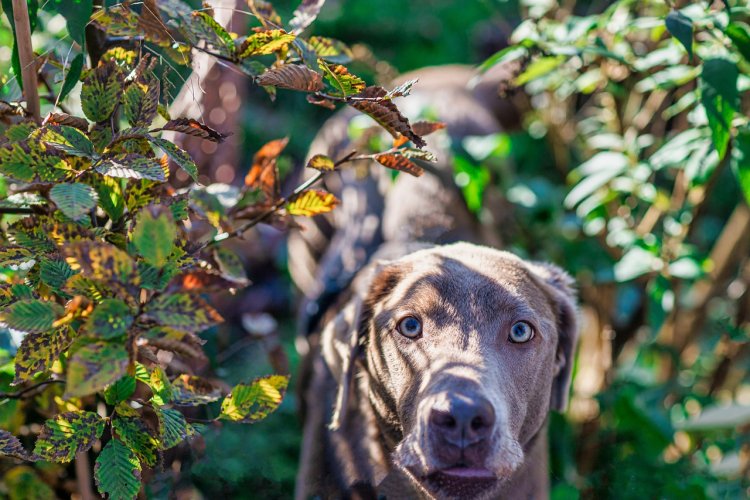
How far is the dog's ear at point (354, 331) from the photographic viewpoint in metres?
2.46

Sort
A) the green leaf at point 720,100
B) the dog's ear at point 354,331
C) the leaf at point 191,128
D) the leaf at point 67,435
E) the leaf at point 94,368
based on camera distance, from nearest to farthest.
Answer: the leaf at point 94,368 → the leaf at point 67,435 → the leaf at point 191,128 → the green leaf at point 720,100 → the dog's ear at point 354,331

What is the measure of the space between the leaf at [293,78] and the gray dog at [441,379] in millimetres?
821

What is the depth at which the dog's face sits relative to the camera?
1914 millimetres

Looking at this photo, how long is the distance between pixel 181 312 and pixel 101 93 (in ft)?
1.90

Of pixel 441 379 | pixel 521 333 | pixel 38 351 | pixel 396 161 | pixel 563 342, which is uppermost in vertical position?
pixel 396 161

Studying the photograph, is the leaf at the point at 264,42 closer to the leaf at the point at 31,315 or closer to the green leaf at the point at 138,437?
the leaf at the point at 31,315

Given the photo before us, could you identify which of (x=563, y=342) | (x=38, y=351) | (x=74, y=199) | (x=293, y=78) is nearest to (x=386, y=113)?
(x=293, y=78)

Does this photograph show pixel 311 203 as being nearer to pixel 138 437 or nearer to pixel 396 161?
pixel 396 161

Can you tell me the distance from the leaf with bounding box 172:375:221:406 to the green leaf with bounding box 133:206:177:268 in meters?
0.40

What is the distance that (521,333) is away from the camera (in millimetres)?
2258

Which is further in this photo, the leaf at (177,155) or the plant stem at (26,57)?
the plant stem at (26,57)

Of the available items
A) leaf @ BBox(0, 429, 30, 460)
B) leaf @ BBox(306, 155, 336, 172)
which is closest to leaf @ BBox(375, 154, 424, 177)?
leaf @ BBox(306, 155, 336, 172)

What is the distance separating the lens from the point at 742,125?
7.93ft

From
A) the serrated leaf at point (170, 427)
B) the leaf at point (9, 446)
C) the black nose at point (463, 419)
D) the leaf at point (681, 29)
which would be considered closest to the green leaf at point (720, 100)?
the leaf at point (681, 29)
